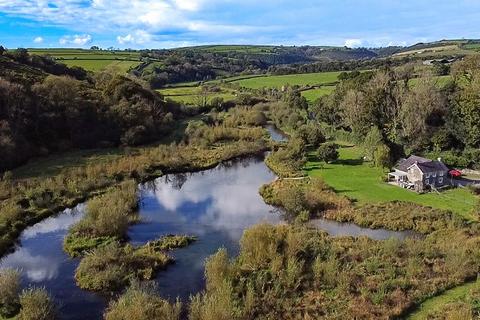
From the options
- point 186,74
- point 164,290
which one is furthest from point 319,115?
point 186,74

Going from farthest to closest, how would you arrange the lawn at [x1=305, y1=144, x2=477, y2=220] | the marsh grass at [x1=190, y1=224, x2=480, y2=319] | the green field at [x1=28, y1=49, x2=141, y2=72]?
the green field at [x1=28, y1=49, x2=141, y2=72], the lawn at [x1=305, y1=144, x2=477, y2=220], the marsh grass at [x1=190, y1=224, x2=480, y2=319]

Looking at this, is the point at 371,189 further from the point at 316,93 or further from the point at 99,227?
the point at 316,93

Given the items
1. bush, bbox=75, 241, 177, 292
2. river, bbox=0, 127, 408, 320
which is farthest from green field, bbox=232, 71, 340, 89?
bush, bbox=75, 241, 177, 292

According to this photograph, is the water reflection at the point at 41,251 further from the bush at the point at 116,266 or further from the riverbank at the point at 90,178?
the bush at the point at 116,266

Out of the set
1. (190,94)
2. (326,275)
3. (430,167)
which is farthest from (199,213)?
(190,94)

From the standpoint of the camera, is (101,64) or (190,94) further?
(101,64)

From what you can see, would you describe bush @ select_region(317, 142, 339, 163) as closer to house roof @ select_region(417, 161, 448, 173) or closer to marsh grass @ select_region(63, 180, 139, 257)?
house roof @ select_region(417, 161, 448, 173)
